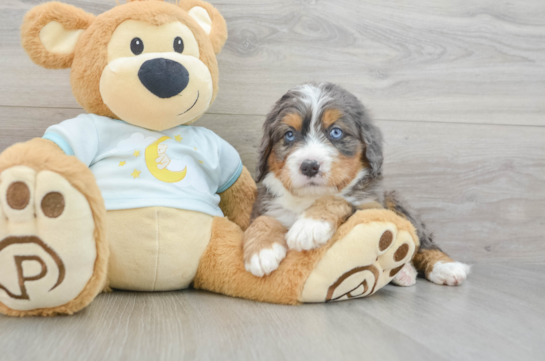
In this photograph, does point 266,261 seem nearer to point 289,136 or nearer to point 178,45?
point 289,136

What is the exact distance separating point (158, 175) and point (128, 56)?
16.9 inches

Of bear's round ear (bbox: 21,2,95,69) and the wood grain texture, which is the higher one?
bear's round ear (bbox: 21,2,95,69)

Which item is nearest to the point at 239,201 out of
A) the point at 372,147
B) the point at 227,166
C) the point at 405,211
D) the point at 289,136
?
the point at 227,166

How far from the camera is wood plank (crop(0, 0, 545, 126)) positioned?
7.25ft

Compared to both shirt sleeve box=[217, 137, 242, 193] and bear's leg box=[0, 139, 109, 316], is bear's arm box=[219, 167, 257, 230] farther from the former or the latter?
bear's leg box=[0, 139, 109, 316]

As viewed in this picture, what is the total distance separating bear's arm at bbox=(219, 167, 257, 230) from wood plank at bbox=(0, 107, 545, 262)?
84 centimetres

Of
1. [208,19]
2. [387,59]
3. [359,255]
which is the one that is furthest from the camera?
[387,59]

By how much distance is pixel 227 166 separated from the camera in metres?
1.84

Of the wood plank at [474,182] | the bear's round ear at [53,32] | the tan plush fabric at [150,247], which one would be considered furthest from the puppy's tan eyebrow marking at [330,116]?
the bear's round ear at [53,32]

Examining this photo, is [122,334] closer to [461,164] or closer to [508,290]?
[508,290]

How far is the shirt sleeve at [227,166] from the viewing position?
1.83 metres

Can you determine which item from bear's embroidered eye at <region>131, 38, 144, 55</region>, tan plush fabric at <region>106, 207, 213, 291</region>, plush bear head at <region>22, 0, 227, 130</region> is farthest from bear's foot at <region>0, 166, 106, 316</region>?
bear's embroidered eye at <region>131, 38, 144, 55</region>

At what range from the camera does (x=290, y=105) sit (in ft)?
5.51

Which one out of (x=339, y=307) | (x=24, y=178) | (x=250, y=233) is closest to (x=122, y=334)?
(x=24, y=178)
